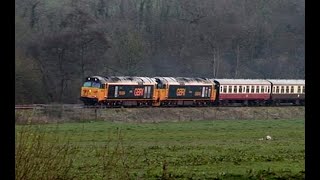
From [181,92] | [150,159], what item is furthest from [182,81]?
[150,159]

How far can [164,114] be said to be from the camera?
48562mm

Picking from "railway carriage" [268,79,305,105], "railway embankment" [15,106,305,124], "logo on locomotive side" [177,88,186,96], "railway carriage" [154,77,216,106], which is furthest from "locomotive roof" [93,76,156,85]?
"railway carriage" [268,79,305,105]

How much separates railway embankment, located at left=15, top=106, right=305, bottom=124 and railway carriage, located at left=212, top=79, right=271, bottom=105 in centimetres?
328

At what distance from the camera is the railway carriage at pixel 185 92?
178ft

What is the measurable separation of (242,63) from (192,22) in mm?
10382

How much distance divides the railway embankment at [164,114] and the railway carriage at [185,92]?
2.87 meters

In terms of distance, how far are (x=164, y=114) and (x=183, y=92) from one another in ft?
23.4

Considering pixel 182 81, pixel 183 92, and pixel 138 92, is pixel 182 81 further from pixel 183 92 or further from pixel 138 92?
pixel 138 92

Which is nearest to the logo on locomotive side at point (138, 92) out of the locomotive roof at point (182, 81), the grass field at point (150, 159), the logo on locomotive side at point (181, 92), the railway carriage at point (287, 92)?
the locomotive roof at point (182, 81)

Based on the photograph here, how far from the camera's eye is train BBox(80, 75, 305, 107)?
167 ft
